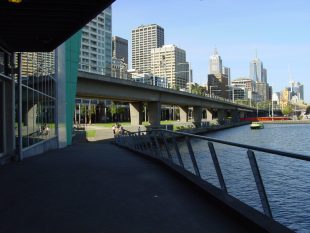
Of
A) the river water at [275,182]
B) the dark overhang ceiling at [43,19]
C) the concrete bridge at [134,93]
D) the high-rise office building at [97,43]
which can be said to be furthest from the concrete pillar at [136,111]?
the high-rise office building at [97,43]

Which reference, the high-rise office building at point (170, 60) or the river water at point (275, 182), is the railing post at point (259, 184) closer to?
the river water at point (275, 182)

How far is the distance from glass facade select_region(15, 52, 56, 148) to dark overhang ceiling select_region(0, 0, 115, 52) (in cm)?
326

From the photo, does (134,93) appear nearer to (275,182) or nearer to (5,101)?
(5,101)

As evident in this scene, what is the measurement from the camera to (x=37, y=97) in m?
22.0

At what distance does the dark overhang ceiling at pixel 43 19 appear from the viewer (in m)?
10.3

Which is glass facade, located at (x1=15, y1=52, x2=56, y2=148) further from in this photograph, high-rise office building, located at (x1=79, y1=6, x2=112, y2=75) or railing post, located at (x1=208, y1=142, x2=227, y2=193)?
high-rise office building, located at (x1=79, y1=6, x2=112, y2=75)

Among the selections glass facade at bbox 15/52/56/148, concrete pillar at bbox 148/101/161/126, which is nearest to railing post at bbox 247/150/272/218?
glass facade at bbox 15/52/56/148

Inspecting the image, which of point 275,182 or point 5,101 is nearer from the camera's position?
point 275,182

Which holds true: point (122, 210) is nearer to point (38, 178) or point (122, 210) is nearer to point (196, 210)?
point (196, 210)

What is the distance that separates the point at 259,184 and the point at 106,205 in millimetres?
2748

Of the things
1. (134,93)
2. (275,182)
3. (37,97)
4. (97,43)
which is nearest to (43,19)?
(275,182)

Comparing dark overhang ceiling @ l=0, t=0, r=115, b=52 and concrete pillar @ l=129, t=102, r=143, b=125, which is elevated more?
dark overhang ceiling @ l=0, t=0, r=115, b=52

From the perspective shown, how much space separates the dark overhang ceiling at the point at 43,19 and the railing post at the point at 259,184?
490 centimetres

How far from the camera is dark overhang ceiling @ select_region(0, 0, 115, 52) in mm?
10336
